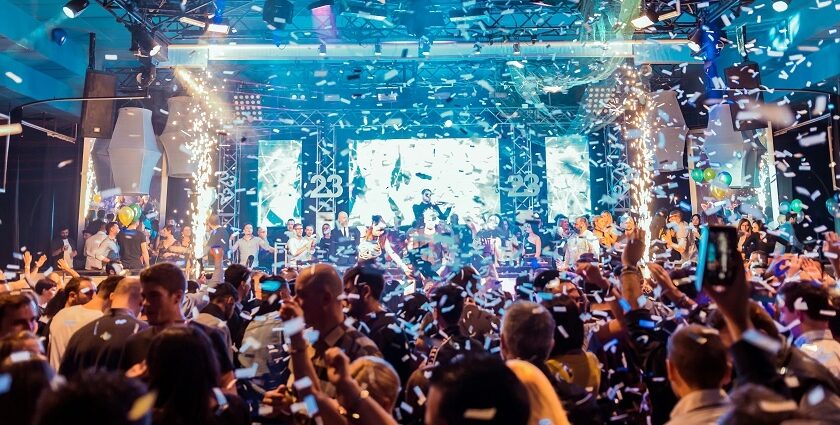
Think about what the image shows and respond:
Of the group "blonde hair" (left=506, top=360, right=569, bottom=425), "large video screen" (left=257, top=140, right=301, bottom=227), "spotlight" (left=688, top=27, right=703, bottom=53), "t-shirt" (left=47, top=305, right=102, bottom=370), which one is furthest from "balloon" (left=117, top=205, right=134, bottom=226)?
"blonde hair" (left=506, top=360, right=569, bottom=425)

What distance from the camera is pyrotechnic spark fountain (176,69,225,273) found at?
11320 millimetres

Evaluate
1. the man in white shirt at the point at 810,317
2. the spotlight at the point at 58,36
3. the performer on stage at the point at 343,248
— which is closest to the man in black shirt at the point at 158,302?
the man in white shirt at the point at 810,317

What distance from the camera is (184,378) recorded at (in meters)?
1.53

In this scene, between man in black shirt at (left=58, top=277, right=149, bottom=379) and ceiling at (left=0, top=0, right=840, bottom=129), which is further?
ceiling at (left=0, top=0, right=840, bottom=129)

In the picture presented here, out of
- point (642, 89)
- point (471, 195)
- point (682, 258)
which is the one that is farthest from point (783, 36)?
point (471, 195)

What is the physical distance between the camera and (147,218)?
11641 mm

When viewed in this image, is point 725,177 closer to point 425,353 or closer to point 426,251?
point 426,251

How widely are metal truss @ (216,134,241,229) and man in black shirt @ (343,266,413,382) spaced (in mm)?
9549

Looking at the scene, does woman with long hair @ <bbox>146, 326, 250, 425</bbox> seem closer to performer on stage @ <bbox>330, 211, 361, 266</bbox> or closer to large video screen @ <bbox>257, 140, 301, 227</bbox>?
performer on stage @ <bbox>330, 211, 361, 266</bbox>

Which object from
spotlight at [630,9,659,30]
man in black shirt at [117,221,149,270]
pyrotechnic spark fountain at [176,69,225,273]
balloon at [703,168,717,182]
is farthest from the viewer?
pyrotechnic spark fountain at [176,69,225,273]

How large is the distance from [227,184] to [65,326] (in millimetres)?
9835

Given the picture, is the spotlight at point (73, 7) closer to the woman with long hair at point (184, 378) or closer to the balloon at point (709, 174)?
the woman with long hair at point (184, 378)

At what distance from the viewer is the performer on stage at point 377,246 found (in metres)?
9.53

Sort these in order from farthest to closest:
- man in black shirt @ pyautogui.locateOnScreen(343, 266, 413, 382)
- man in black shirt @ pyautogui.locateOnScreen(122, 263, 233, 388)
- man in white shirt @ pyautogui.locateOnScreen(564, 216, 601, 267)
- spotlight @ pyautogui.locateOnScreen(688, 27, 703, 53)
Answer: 1. man in white shirt @ pyautogui.locateOnScreen(564, 216, 601, 267)
2. spotlight @ pyautogui.locateOnScreen(688, 27, 703, 53)
3. man in black shirt @ pyautogui.locateOnScreen(343, 266, 413, 382)
4. man in black shirt @ pyautogui.locateOnScreen(122, 263, 233, 388)
